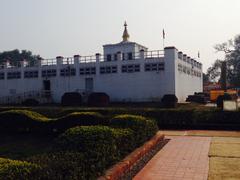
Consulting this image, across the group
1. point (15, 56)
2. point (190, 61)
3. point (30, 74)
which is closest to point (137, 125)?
point (30, 74)

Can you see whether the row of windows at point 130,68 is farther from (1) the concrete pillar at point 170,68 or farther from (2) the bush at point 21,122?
(2) the bush at point 21,122

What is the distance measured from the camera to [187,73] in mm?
41969

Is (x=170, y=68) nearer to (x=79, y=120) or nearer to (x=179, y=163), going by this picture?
(x=79, y=120)

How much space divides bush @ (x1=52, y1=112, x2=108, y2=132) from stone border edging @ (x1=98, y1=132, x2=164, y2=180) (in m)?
3.12

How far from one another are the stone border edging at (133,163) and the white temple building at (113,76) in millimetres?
23258

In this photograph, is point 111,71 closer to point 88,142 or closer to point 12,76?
point 12,76

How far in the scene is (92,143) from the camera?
7.35 meters

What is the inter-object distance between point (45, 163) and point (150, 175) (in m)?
3.22

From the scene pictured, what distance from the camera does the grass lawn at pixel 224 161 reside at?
7.94 m

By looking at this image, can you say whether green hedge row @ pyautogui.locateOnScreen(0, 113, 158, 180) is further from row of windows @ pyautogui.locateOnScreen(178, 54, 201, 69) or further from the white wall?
row of windows @ pyautogui.locateOnScreen(178, 54, 201, 69)

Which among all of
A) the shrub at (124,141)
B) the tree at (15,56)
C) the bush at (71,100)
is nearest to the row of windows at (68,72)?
the bush at (71,100)

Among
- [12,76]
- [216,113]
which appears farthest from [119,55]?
[216,113]

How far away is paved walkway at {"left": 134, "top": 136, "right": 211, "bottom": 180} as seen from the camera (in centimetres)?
811

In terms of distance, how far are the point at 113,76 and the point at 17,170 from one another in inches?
1272
